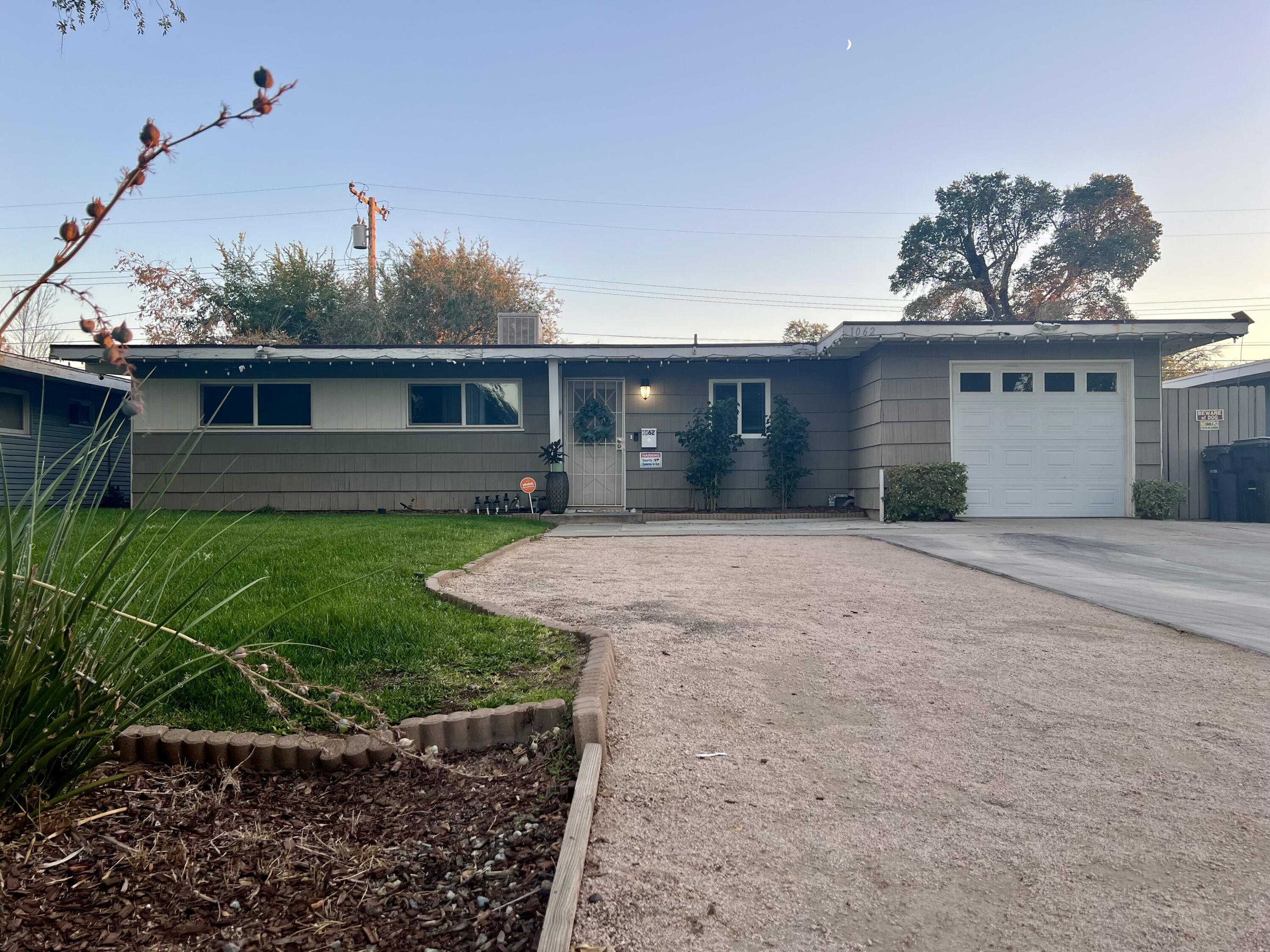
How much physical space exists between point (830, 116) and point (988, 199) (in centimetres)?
1254

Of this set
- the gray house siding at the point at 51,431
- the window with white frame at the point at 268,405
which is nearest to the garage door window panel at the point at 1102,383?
the window with white frame at the point at 268,405

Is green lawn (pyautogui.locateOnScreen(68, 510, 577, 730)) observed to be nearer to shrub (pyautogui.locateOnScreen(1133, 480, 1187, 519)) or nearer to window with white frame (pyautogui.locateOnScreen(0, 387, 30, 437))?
shrub (pyautogui.locateOnScreen(1133, 480, 1187, 519))

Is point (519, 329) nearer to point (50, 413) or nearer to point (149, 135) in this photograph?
point (50, 413)

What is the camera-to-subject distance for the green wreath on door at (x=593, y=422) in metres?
12.1

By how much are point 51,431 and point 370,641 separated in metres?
14.5

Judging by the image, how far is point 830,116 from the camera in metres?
14.5

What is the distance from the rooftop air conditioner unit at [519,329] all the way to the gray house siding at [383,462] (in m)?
0.76

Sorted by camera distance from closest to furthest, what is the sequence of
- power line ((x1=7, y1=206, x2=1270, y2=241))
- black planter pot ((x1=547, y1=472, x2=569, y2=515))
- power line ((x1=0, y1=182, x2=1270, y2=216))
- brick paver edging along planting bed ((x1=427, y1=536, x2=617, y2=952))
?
brick paver edging along planting bed ((x1=427, y1=536, x2=617, y2=952)) < black planter pot ((x1=547, y1=472, x2=569, y2=515)) < power line ((x1=0, y1=182, x2=1270, y2=216)) < power line ((x1=7, y1=206, x2=1270, y2=241))

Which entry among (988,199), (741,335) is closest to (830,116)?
(988,199)

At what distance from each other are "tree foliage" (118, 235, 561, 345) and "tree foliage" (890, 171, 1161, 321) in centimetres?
1396

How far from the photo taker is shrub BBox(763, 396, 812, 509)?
11773mm

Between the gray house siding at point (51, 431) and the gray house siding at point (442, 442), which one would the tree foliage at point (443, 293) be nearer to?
the gray house siding at point (51, 431)

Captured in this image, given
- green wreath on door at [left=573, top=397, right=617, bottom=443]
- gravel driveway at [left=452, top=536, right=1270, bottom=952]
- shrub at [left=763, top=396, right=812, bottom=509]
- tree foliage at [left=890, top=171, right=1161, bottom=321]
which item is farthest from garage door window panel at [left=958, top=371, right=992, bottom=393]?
tree foliage at [left=890, top=171, right=1161, bottom=321]

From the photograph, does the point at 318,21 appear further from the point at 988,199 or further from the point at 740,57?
the point at 988,199
